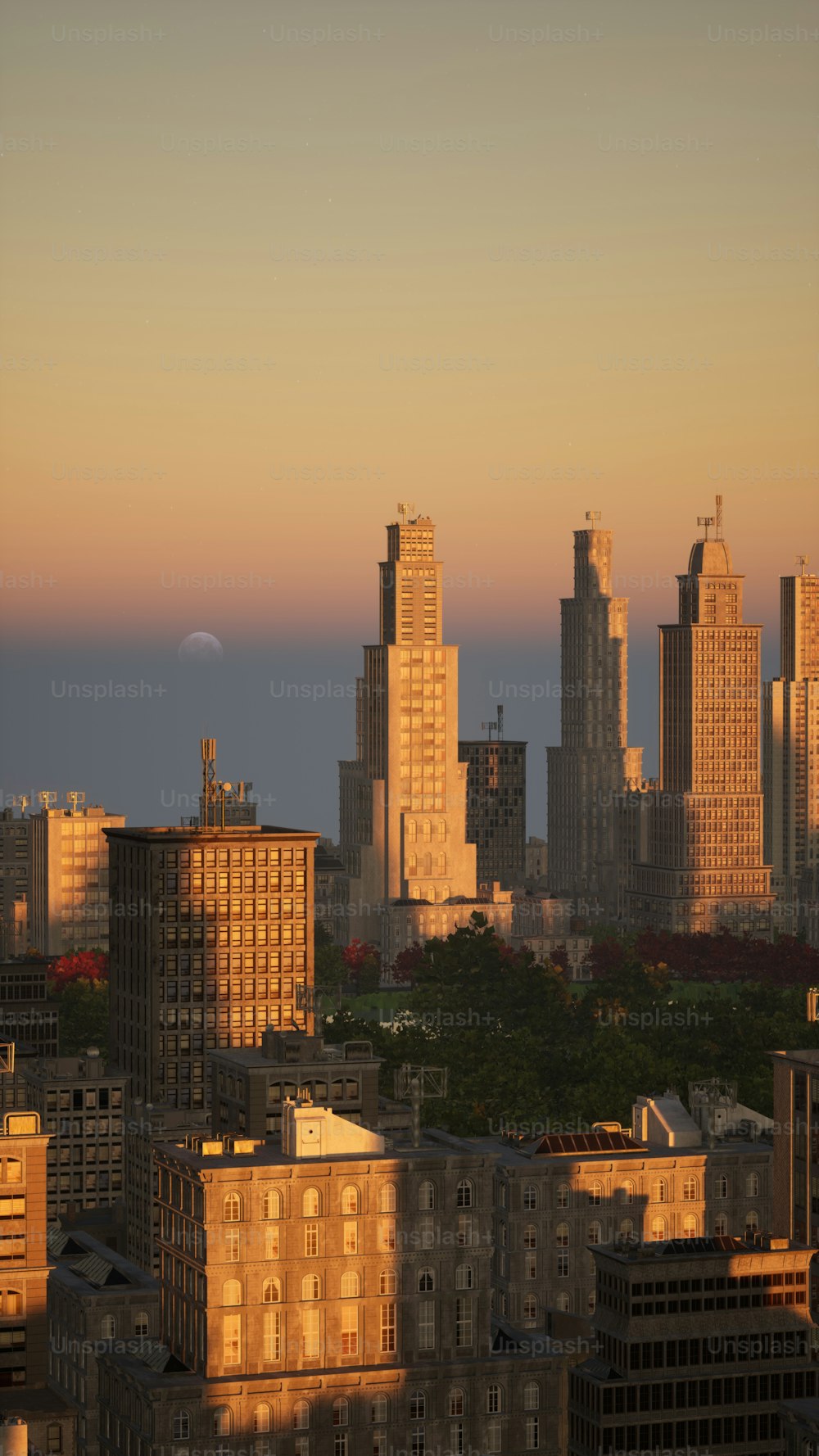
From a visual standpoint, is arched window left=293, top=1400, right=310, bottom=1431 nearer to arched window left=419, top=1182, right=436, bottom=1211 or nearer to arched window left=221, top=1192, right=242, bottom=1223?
arched window left=221, top=1192, right=242, bottom=1223

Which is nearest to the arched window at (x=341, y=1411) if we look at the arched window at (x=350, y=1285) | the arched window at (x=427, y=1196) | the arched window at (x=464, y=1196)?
the arched window at (x=350, y=1285)

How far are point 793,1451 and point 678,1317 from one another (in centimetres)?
1030

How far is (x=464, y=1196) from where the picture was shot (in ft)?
558

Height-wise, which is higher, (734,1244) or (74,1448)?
(734,1244)

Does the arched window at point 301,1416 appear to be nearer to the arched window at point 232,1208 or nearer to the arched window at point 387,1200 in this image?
the arched window at point 232,1208

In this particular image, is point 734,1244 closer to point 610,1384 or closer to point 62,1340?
point 610,1384

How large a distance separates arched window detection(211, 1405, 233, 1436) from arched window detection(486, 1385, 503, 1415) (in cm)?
1705

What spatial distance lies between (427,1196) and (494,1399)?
13567 millimetres

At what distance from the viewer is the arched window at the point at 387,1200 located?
166500 mm

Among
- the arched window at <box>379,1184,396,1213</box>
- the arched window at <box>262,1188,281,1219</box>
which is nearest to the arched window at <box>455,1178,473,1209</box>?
the arched window at <box>379,1184,396,1213</box>

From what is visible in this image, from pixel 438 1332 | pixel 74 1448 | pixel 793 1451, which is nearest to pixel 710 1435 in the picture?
pixel 793 1451

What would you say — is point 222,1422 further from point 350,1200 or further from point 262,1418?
point 350,1200

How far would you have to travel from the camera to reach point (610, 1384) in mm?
162375

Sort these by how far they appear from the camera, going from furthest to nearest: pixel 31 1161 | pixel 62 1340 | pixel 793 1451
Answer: pixel 62 1340, pixel 31 1161, pixel 793 1451
